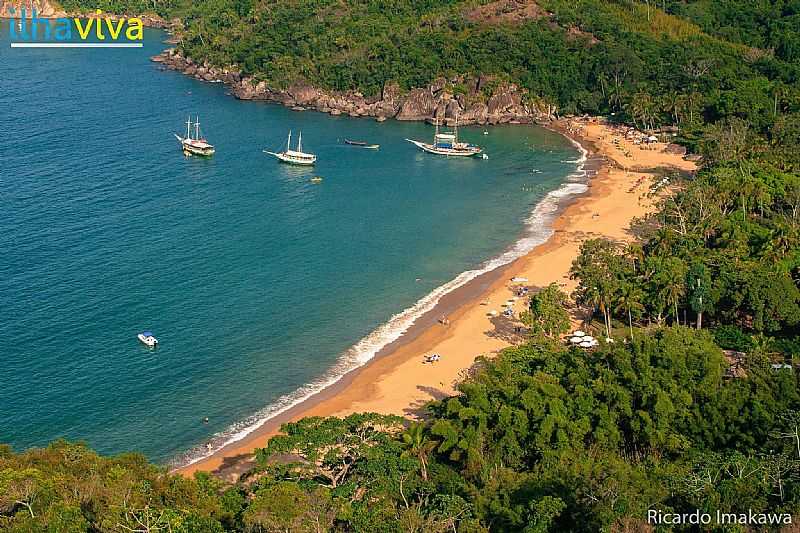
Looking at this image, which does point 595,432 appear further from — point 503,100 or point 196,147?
point 503,100

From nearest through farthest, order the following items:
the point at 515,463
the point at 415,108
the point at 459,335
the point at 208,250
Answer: the point at 515,463 → the point at 459,335 → the point at 208,250 → the point at 415,108

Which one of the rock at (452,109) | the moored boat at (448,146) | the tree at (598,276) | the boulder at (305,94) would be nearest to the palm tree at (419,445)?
the tree at (598,276)

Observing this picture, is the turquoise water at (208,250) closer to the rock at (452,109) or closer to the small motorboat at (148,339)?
the small motorboat at (148,339)

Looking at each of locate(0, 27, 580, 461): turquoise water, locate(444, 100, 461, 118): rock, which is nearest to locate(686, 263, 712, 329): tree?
locate(0, 27, 580, 461): turquoise water

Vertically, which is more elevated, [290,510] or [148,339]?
[290,510]

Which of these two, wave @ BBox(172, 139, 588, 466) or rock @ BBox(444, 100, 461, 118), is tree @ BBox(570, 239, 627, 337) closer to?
wave @ BBox(172, 139, 588, 466)

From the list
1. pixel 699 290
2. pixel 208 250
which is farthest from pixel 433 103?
pixel 699 290
